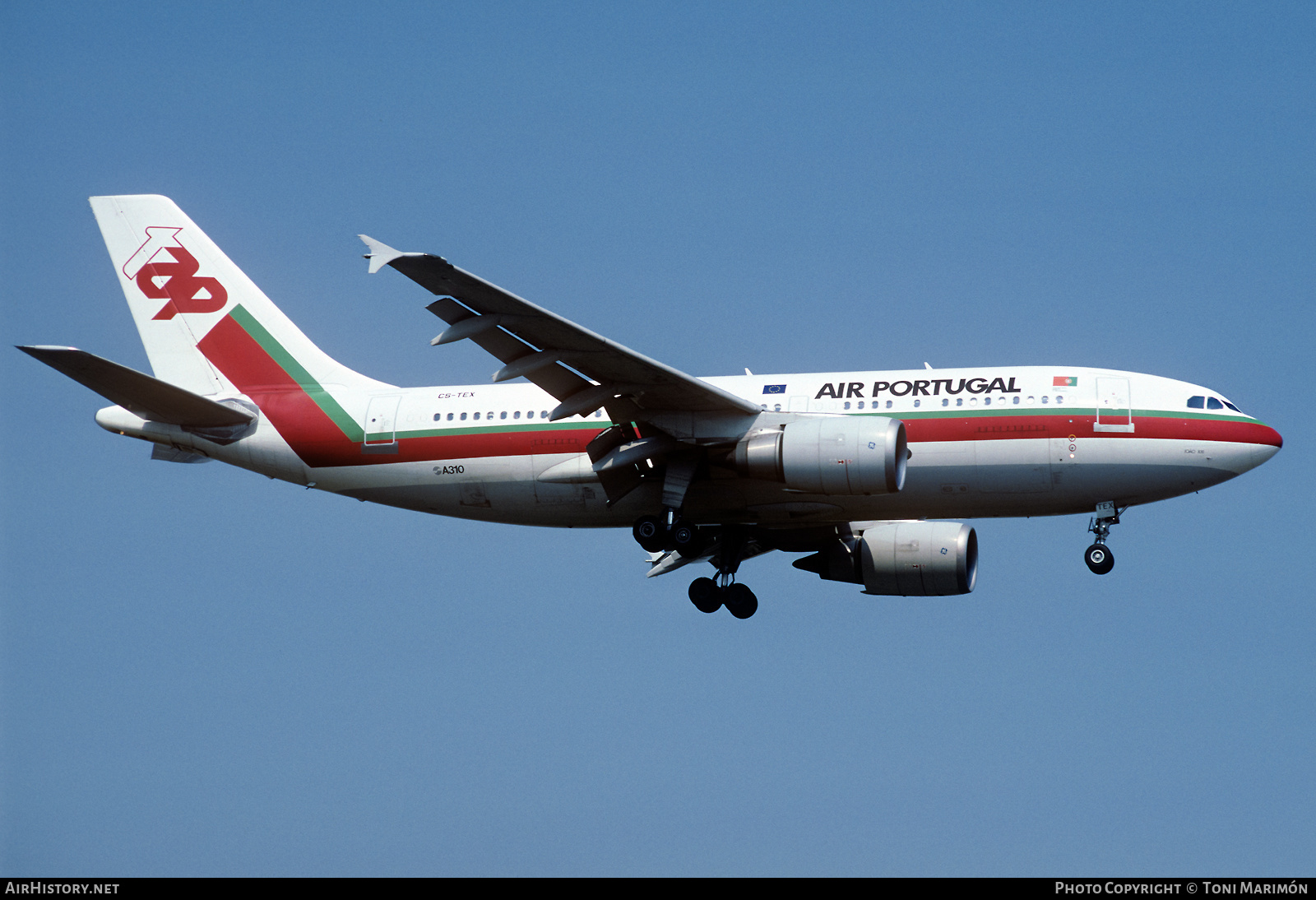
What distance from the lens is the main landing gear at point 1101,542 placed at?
33.9 m

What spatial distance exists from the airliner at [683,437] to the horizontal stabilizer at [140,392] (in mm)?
58

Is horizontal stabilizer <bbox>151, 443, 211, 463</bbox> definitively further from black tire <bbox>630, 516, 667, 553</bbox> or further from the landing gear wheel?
the landing gear wheel

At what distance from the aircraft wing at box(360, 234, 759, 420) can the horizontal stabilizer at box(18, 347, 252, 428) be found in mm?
7624

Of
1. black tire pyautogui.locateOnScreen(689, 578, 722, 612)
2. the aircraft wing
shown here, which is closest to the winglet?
the aircraft wing

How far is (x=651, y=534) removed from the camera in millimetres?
34406

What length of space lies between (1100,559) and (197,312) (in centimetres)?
2138

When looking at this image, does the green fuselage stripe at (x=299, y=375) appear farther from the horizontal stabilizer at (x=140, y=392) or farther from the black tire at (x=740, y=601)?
the black tire at (x=740, y=601)

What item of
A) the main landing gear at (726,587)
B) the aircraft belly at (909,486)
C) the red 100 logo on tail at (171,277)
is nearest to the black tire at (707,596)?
the main landing gear at (726,587)

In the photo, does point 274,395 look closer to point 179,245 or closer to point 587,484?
point 179,245

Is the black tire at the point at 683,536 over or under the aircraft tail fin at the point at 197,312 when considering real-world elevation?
under

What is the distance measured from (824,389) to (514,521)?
24.4 ft
